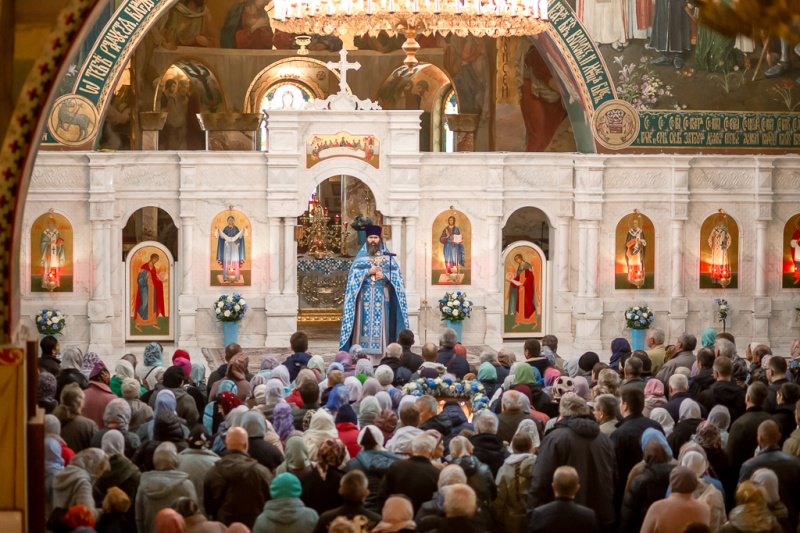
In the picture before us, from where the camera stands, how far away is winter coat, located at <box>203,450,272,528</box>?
766 centimetres

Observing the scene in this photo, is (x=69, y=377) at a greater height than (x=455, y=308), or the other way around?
(x=455, y=308)

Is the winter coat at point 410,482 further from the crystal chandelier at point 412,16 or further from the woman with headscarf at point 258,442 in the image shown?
the crystal chandelier at point 412,16

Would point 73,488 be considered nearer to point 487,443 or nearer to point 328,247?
point 487,443

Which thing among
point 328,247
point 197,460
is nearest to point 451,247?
point 328,247

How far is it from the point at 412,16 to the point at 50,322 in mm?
8926

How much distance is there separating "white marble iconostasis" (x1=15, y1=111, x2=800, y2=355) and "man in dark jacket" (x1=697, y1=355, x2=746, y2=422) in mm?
8819

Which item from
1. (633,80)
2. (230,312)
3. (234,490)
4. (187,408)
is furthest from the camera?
(633,80)

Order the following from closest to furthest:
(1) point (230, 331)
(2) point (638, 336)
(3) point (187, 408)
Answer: (3) point (187, 408) < (1) point (230, 331) < (2) point (638, 336)

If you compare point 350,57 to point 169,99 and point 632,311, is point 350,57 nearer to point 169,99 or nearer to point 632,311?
point 169,99

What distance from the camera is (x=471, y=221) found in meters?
19.5

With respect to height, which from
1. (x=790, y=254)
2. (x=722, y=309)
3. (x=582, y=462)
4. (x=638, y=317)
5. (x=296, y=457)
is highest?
(x=790, y=254)

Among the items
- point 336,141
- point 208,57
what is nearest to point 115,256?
point 336,141

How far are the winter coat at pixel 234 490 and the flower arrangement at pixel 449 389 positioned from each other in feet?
10.1

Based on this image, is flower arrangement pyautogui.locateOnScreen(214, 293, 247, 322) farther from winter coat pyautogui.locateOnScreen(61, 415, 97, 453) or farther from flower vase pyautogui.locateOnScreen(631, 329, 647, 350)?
winter coat pyautogui.locateOnScreen(61, 415, 97, 453)
